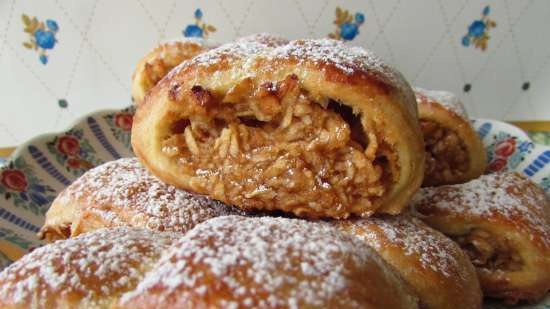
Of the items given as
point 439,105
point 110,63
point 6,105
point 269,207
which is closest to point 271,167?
point 269,207

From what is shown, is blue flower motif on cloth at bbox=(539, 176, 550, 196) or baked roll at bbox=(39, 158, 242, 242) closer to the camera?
baked roll at bbox=(39, 158, 242, 242)

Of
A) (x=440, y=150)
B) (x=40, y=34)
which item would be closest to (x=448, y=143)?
(x=440, y=150)

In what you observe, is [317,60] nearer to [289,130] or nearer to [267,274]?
[289,130]

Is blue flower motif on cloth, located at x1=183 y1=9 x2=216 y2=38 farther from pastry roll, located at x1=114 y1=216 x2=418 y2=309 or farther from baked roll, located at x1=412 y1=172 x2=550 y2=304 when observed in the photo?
pastry roll, located at x1=114 y1=216 x2=418 y2=309

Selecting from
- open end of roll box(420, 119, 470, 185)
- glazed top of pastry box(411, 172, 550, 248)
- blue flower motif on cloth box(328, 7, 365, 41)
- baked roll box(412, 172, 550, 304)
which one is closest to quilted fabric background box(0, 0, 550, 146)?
blue flower motif on cloth box(328, 7, 365, 41)

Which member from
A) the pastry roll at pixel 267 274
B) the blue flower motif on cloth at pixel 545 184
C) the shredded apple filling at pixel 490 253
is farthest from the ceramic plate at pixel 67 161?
the pastry roll at pixel 267 274
